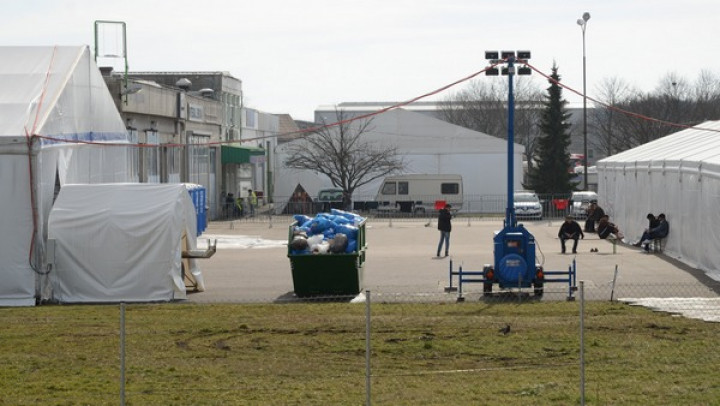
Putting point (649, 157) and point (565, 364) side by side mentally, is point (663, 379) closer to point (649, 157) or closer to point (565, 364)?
point (565, 364)

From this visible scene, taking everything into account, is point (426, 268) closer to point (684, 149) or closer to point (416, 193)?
point (684, 149)

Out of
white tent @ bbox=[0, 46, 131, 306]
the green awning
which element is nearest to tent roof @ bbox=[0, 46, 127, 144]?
white tent @ bbox=[0, 46, 131, 306]

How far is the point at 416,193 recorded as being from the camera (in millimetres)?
62031

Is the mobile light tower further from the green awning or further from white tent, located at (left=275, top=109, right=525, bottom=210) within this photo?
the green awning

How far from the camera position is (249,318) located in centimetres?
2000

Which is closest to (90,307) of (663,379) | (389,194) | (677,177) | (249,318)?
(249,318)

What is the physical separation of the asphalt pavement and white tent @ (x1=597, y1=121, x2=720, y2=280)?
70cm

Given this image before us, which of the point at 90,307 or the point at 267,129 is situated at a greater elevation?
the point at 267,129

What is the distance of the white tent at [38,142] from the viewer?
23500 millimetres

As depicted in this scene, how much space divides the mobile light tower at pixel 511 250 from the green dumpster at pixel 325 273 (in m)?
2.80

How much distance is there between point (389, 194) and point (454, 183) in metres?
3.67

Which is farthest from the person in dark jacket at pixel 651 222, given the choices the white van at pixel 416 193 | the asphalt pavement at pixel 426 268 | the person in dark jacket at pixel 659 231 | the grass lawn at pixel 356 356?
the white van at pixel 416 193

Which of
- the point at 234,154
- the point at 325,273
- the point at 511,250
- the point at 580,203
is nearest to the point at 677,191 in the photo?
the point at 511,250

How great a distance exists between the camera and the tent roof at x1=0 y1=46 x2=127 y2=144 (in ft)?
80.3
